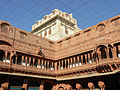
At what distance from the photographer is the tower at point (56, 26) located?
2972 cm

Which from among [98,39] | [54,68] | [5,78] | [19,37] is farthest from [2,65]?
[98,39]

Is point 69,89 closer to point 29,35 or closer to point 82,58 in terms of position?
point 82,58

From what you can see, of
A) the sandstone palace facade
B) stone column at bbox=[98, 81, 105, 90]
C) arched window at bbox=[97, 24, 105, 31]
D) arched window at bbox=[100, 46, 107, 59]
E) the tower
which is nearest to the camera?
stone column at bbox=[98, 81, 105, 90]

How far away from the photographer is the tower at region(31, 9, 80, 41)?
29.7m

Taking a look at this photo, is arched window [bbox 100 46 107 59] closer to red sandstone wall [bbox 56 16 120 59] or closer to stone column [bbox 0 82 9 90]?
red sandstone wall [bbox 56 16 120 59]

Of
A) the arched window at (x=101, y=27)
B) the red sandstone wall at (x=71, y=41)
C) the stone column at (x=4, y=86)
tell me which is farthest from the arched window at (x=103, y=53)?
the stone column at (x=4, y=86)

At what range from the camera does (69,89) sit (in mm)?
17906

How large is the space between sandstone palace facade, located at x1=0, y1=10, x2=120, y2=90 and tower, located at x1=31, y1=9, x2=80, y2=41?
7445 mm

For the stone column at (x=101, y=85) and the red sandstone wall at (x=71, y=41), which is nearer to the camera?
the stone column at (x=101, y=85)

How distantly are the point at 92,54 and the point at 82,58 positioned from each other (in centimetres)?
176

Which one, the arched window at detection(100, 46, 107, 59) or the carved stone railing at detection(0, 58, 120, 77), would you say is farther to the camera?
the arched window at detection(100, 46, 107, 59)

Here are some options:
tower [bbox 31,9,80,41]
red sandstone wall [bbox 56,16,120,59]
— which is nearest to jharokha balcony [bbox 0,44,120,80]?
red sandstone wall [bbox 56,16,120,59]

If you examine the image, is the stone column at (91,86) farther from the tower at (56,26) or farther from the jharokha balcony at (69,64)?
the tower at (56,26)

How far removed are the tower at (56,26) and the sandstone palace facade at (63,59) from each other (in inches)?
293
